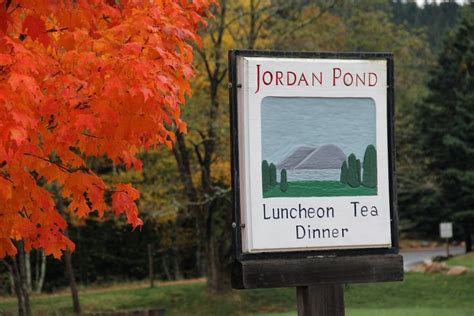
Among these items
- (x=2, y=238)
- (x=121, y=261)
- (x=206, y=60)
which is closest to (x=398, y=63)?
(x=206, y=60)

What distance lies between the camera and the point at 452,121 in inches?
1619

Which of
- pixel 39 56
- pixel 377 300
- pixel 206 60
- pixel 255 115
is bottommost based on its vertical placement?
pixel 377 300

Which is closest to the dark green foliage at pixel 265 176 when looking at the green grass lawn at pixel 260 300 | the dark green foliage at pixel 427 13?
the green grass lawn at pixel 260 300

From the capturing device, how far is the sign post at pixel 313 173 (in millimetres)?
5383

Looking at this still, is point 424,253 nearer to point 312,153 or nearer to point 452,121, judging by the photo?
point 452,121

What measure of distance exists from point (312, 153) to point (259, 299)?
20.2 m

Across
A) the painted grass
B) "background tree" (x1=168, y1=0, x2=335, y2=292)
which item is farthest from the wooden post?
"background tree" (x1=168, y1=0, x2=335, y2=292)

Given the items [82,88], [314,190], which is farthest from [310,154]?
[82,88]

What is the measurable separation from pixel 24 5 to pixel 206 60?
19.0 metres

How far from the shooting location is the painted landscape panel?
5395 mm

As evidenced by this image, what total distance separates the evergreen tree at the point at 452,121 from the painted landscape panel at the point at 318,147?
32382 millimetres

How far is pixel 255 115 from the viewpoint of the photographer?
A: 539 cm

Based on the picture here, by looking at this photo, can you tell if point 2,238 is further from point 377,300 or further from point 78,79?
point 377,300

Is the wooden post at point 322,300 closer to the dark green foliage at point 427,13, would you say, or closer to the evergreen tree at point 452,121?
the evergreen tree at point 452,121
